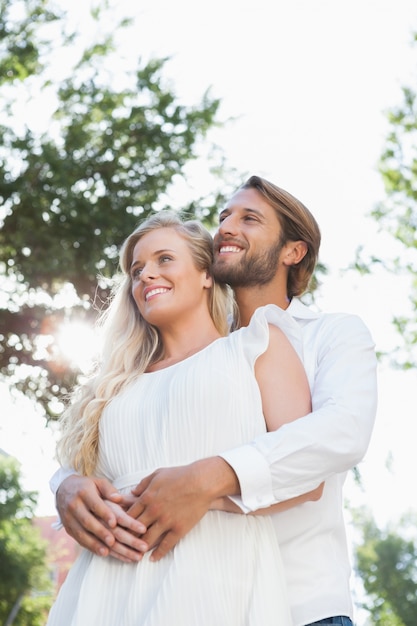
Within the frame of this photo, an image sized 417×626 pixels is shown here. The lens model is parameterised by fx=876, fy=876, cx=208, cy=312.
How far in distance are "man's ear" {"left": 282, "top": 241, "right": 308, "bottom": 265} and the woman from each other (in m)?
0.63

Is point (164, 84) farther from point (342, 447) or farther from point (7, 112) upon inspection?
point (342, 447)

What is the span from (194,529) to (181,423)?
38 cm

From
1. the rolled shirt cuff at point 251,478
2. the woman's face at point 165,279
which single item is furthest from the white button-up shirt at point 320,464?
the woman's face at point 165,279

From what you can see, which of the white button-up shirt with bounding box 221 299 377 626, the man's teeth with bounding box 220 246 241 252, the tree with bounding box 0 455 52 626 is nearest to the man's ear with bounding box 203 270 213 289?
the man's teeth with bounding box 220 246 241 252

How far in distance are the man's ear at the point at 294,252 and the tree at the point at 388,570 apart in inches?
1684

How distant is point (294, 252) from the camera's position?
445 centimetres

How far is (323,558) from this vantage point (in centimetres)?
315

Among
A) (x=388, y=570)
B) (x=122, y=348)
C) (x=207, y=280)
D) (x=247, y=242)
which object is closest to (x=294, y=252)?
(x=247, y=242)

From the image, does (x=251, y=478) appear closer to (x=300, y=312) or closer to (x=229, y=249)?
(x=300, y=312)

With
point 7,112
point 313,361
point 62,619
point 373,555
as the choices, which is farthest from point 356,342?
point 373,555

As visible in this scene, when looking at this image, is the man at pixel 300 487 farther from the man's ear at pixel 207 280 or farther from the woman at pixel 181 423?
the man's ear at pixel 207 280

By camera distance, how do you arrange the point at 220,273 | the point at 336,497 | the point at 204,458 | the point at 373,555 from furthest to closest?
the point at 373,555 → the point at 220,273 → the point at 336,497 → the point at 204,458

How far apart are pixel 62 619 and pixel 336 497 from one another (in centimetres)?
111

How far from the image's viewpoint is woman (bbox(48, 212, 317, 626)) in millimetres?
2828
